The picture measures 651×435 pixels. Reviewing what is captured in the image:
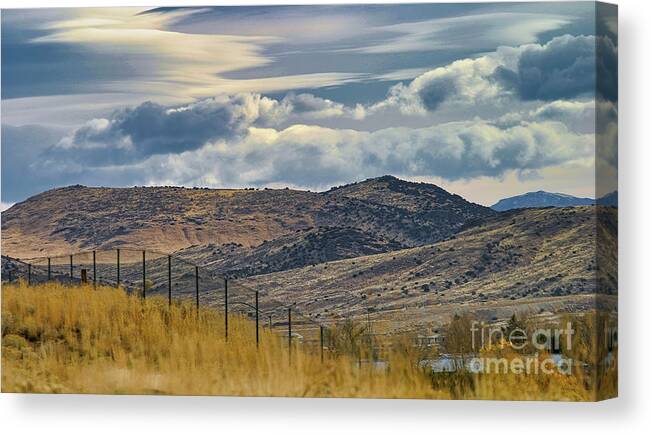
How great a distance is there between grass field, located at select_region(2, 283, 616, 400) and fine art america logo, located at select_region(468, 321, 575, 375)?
0.09 m

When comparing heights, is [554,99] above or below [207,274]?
above

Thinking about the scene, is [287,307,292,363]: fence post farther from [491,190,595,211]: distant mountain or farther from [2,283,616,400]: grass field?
[491,190,595,211]: distant mountain

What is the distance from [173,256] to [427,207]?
2.82m

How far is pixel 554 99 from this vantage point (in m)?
16.7

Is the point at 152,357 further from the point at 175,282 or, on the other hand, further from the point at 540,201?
the point at 540,201

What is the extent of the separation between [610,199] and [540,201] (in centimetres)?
80

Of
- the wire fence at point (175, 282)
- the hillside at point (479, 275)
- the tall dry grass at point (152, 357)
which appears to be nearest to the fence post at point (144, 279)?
the wire fence at point (175, 282)

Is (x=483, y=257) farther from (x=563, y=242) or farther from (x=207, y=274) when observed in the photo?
(x=207, y=274)

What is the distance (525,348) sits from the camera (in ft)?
54.5

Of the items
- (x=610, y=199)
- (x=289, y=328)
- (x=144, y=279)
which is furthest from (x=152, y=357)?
(x=610, y=199)

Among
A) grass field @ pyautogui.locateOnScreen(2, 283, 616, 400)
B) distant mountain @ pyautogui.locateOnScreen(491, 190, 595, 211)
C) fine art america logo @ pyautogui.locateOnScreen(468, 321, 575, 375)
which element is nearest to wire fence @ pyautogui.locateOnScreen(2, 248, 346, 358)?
grass field @ pyautogui.locateOnScreen(2, 283, 616, 400)

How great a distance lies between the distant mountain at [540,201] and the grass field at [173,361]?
1705 millimetres

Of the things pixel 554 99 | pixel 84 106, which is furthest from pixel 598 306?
pixel 84 106

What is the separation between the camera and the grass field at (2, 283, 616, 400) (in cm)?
1684
